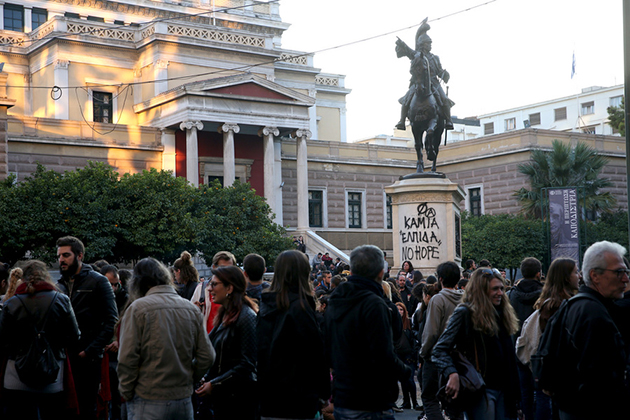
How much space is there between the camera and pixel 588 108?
75.8 m

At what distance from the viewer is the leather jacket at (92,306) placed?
24.3ft

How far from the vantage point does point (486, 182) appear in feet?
137

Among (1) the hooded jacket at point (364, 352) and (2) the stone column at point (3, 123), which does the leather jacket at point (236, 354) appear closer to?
(1) the hooded jacket at point (364, 352)

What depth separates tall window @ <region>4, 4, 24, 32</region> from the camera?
150 feet

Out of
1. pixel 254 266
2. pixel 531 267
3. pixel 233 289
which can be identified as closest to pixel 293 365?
pixel 233 289

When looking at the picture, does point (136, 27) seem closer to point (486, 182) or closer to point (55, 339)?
point (486, 182)

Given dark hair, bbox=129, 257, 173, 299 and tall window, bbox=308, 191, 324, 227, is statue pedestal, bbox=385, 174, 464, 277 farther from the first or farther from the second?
tall window, bbox=308, 191, 324, 227

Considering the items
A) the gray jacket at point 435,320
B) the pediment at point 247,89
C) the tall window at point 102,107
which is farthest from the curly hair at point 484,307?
the tall window at point 102,107

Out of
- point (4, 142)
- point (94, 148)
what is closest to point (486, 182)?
point (94, 148)

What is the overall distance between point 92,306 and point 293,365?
2792 mm

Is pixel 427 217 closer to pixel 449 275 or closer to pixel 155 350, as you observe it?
pixel 449 275

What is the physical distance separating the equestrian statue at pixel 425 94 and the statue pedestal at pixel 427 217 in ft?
2.12

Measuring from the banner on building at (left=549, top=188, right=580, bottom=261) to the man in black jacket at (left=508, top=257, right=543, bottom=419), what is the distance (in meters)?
14.6

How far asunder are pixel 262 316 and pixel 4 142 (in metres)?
26.5
